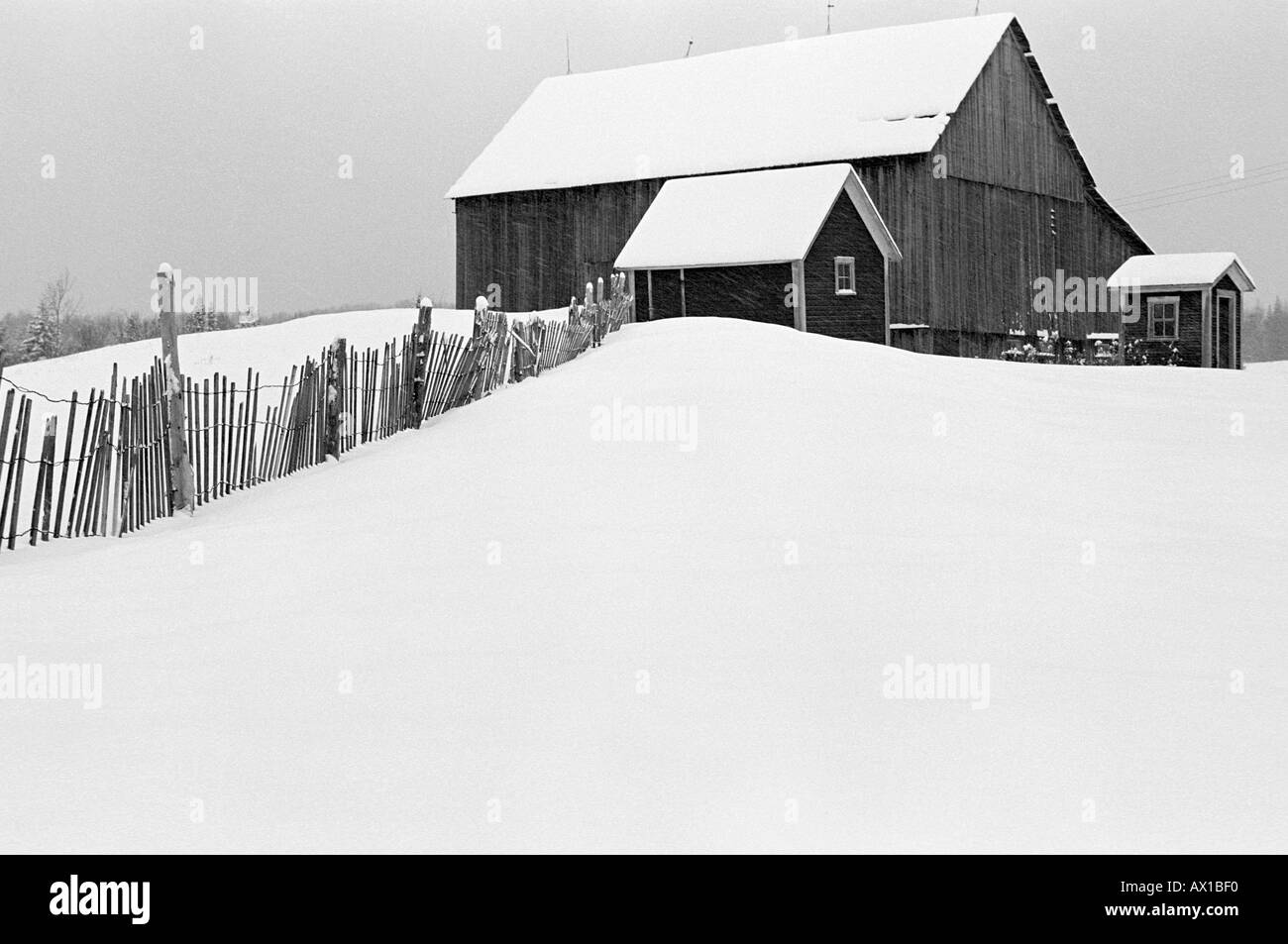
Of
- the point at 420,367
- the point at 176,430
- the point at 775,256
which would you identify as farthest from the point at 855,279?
the point at 176,430

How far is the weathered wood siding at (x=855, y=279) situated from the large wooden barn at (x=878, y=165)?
276 centimetres

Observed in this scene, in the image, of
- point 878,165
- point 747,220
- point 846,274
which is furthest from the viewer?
point 878,165

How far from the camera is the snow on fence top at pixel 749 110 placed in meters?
35.9

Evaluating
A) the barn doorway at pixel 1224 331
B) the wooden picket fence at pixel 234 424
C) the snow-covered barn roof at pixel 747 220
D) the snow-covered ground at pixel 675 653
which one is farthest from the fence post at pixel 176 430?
the barn doorway at pixel 1224 331

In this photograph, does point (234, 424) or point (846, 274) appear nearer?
point (234, 424)

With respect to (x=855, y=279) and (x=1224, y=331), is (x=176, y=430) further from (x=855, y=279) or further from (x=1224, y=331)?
(x=1224, y=331)

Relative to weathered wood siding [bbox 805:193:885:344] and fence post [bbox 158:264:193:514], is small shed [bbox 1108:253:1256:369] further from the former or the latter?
fence post [bbox 158:264:193:514]

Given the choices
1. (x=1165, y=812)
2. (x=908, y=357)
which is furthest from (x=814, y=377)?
(x=1165, y=812)

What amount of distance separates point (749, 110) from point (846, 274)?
30.8 feet

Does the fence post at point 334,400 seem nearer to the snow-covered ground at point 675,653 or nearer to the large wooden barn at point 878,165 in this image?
the snow-covered ground at point 675,653

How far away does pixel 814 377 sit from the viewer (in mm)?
16250

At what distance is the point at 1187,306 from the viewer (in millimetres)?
33000
